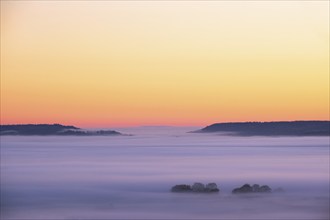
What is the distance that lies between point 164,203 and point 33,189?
474 centimetres

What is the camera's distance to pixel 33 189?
20.1 meters

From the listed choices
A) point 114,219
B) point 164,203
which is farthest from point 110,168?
point 114,219

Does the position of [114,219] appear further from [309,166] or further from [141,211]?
[309,166]

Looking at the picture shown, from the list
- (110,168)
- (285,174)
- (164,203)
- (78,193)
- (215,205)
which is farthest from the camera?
(110,168)

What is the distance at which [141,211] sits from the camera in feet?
51.2

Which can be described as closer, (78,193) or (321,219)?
(321,219)

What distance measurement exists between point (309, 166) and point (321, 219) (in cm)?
1609

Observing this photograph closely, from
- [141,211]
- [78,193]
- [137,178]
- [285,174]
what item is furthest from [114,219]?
[285,174]

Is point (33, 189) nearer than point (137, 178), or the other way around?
point (33, 189)

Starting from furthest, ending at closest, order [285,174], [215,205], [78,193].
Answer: [285,174] < [78,193] < [215,205]

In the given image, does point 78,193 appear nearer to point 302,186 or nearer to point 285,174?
point 302,186

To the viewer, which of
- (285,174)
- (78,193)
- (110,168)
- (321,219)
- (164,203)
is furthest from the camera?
(110,168)

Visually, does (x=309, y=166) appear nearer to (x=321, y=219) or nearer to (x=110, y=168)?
(x=110, y=168)

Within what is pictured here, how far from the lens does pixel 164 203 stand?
16.5m
